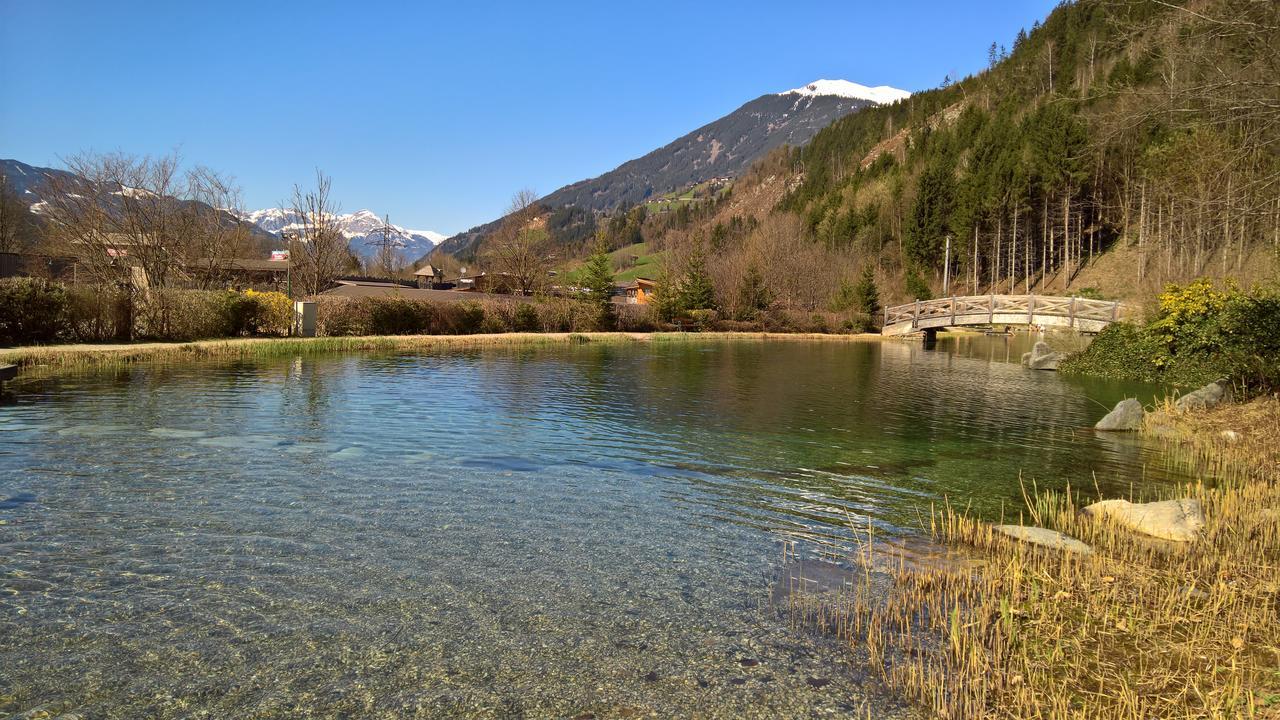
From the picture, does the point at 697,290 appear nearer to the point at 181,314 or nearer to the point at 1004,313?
the point at 1004,313

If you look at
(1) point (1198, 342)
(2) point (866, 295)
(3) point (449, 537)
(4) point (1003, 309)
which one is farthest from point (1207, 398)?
(2) point (866, 295)

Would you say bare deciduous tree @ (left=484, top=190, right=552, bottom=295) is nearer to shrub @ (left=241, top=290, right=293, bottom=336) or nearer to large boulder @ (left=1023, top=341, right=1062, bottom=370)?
shrub @ (left=241, top=290, right=293, bottom=336)

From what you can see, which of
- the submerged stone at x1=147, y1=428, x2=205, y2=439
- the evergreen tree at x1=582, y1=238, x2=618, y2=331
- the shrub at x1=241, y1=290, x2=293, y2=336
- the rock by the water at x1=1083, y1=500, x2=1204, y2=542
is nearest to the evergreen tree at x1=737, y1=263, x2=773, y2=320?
the evergreen tree at x1=582, y1=238, x2=618, y2=331

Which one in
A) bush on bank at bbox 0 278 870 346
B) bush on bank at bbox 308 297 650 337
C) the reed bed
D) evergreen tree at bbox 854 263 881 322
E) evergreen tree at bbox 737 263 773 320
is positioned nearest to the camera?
the reed bed

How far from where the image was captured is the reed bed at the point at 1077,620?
417cm

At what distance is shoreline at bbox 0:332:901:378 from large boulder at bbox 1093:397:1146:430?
28008 millimetres

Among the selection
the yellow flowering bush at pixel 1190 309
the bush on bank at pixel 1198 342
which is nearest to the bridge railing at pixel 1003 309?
the bush on bank at pixel 1198 342

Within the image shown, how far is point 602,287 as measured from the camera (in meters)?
53.7

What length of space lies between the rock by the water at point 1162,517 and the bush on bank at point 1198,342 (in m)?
9.40

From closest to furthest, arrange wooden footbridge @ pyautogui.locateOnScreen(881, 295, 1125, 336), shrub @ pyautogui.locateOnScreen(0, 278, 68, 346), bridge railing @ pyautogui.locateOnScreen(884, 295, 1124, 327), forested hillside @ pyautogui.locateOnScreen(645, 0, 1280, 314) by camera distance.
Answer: forested hillside @ pyautogui.locateOnScreen(645, 0, 1280, 314)
shrub @ pyautogui.locateOnScreen(0, 278, 68, 346)
bridge railing @ pyautogui.locateOnScreen(884, 295, 1124, 327)
wooden footbridge @ pyautogui.locateOnScreen(881, 295, 1125, 336)

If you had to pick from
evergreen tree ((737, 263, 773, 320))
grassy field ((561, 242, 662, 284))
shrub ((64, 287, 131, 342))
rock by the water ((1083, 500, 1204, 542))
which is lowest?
rock by the water ((1083, 500, 1204, 542))

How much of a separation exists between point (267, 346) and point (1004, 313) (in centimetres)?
4325

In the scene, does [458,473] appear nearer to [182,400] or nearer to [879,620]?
[879,620]

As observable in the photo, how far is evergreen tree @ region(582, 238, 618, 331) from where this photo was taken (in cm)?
5197
